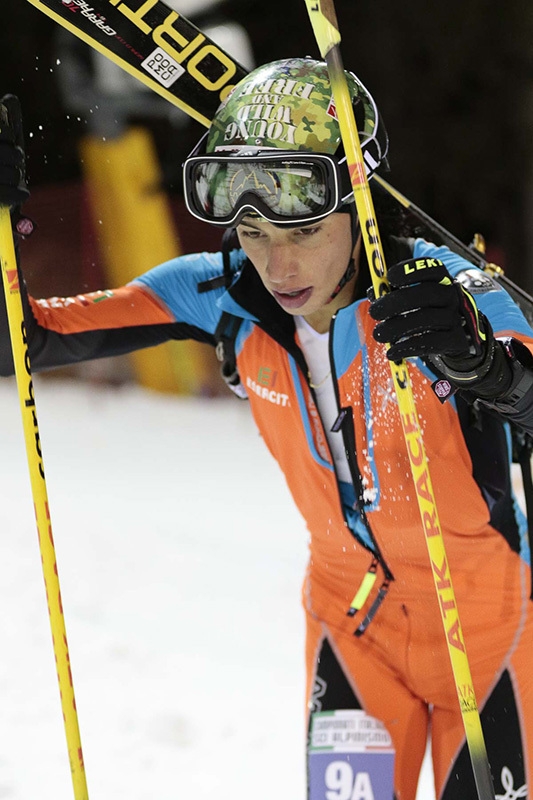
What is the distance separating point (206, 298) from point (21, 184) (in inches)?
18.1

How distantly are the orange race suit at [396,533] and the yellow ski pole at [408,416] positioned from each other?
0.10 metres

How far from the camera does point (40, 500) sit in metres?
1.83

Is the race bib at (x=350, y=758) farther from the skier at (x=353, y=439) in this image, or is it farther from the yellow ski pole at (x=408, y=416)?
the yellow ski pole at (x=408, y=416)

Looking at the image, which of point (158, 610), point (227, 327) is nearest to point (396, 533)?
point (227, 327)

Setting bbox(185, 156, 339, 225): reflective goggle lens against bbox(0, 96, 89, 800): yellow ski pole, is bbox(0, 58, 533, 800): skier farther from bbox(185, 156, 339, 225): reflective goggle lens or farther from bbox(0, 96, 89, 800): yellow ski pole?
bbox(0, 96, 89, 800): yellow ski pole

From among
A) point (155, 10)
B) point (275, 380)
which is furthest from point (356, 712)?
point (155, 10)

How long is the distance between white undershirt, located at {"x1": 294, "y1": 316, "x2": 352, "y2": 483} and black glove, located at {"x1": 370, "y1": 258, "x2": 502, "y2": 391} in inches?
17.0

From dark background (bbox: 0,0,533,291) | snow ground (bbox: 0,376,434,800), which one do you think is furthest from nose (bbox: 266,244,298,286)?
dark background (bbox: 0,0,533,291)

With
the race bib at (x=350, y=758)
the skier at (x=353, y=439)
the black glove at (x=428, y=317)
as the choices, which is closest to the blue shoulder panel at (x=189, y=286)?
the skier at (x=353, y=439)

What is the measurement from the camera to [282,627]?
4.10 meters

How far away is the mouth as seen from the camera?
1.76m

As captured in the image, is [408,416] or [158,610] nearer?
[408,416]

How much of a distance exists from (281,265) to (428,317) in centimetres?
38

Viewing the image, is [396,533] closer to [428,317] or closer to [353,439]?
[353,439]
